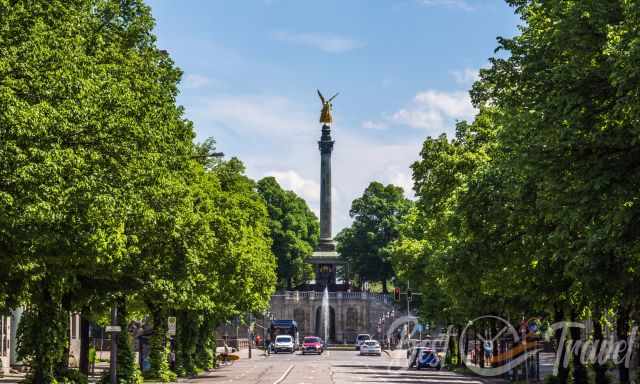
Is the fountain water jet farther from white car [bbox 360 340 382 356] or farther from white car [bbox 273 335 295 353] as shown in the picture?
white car [bbox 360 340 382 356]

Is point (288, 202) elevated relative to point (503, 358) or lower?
elevated

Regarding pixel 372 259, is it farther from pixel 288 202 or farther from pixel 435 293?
pixel 435 293

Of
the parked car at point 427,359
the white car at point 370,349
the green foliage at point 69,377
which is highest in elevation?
the white car at point 370,349

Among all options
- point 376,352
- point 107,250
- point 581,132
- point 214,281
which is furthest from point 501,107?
point 376,352

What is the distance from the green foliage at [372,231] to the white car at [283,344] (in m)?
37.3

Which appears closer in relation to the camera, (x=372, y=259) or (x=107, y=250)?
(x=107, y=250)

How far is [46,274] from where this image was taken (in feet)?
101

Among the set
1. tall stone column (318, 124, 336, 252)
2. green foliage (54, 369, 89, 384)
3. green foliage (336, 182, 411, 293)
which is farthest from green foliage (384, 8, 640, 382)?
green foliage (336, 182, 411, 293)

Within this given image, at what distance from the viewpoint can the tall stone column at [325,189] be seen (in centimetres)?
13138

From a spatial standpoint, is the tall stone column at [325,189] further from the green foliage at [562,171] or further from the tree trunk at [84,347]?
the green foliage at [562,171]

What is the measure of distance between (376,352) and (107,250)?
70.1 metres

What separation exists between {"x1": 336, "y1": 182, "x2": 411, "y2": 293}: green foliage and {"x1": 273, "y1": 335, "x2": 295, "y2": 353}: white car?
3727 centimetres

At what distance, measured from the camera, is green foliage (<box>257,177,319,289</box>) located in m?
141

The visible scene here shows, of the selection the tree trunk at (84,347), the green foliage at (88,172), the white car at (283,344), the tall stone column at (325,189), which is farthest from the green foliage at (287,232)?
the tree trunk at (84,347)
